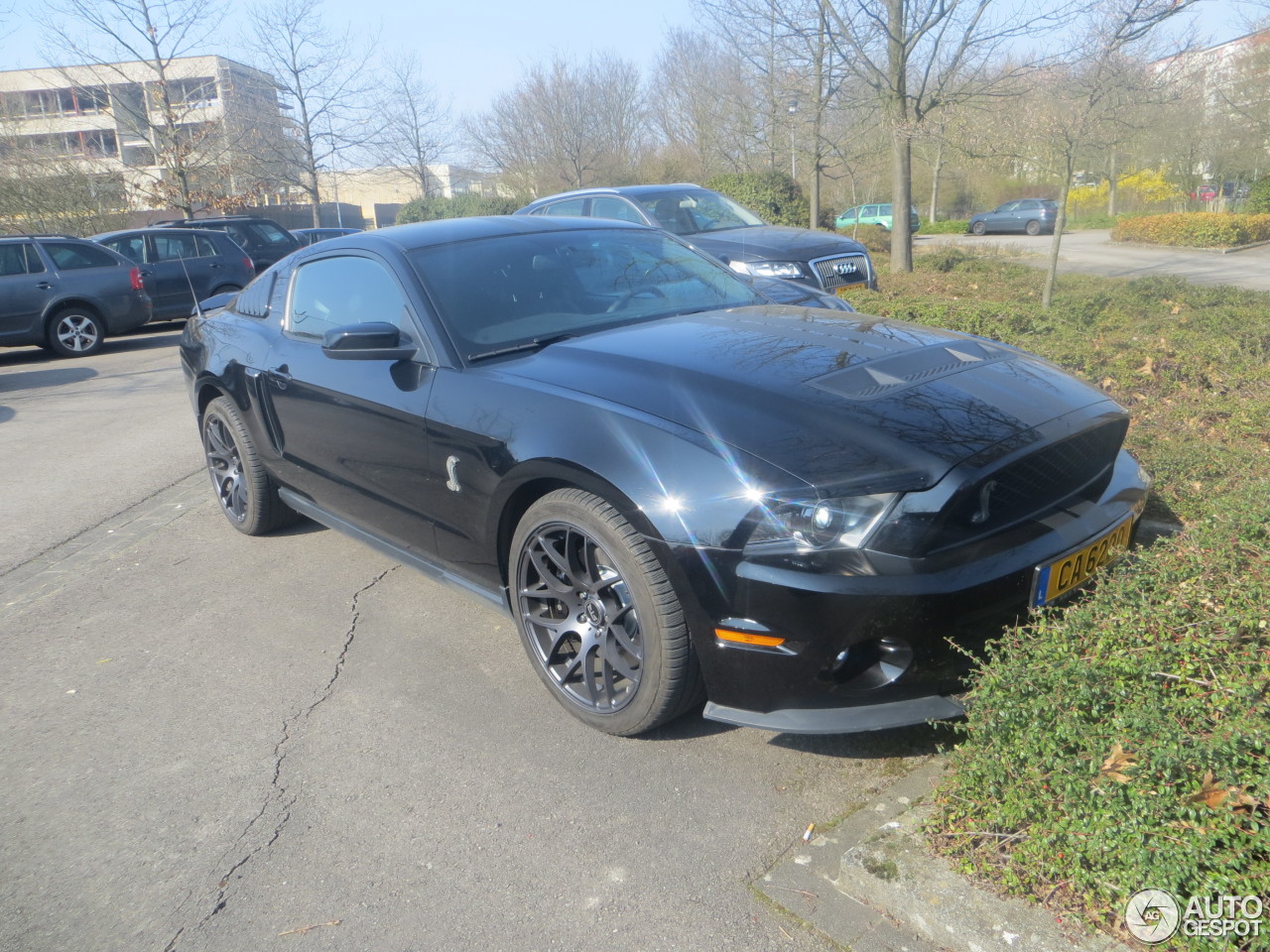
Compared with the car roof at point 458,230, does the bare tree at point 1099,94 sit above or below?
above

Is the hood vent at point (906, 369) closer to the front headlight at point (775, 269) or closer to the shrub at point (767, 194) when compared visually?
the front headlight at point (775, 269)

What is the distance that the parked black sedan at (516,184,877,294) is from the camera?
9.52 meters

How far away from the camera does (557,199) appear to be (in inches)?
449

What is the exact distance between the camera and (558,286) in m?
4.00

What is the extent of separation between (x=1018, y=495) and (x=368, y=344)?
91.8 inches

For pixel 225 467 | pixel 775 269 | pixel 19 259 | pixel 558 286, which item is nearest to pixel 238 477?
pixel 225 467

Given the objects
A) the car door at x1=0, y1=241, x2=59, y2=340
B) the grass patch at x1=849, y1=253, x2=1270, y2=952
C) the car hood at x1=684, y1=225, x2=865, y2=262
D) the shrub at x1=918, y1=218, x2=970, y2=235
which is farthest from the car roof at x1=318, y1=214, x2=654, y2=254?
the shrub at x1=918, y1=218, x2=970, y2=235

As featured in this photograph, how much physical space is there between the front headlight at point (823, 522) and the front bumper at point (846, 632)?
0.08m

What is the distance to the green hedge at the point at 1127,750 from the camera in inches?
77.5

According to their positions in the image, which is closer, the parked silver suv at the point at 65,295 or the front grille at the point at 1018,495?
the front grille at the point at 1018,495

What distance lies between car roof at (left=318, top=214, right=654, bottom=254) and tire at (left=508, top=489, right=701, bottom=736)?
1.56 meters

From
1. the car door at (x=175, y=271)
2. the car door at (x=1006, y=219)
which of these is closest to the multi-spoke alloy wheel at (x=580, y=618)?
the car door at (x=175, y=271)

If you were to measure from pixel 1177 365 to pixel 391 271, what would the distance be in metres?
4.88

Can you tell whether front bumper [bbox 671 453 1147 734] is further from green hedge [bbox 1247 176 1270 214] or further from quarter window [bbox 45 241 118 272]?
green hedge [bbox 1247 176 1270 214]
